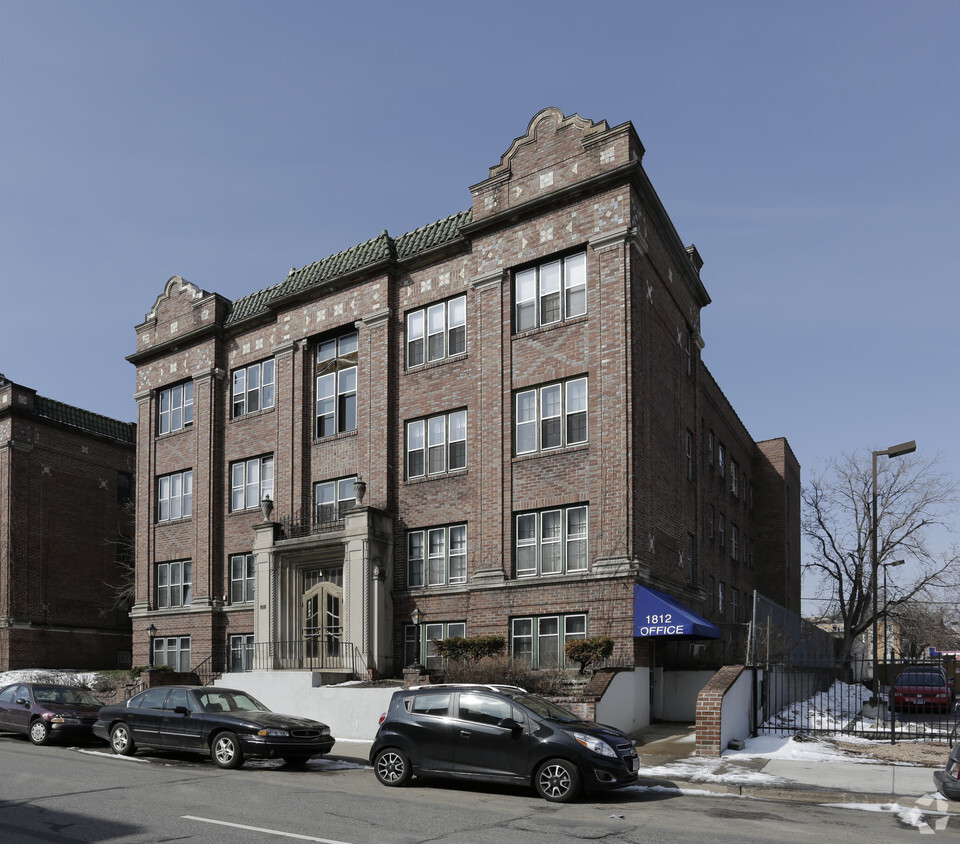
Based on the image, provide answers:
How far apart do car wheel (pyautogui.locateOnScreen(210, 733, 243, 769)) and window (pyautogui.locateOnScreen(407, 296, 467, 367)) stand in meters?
13.4

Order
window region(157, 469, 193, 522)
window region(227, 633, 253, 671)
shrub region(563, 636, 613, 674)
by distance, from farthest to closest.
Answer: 1. window region(157, 469, 193, 522)
2. window region(227, 633, 253, 671)
3. shrub region(563, 636, 613, 674)

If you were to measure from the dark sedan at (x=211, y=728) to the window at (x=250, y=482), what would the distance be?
13.0m

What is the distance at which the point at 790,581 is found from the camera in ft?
157

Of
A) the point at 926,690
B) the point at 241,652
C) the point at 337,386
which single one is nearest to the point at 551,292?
the point at 337,386

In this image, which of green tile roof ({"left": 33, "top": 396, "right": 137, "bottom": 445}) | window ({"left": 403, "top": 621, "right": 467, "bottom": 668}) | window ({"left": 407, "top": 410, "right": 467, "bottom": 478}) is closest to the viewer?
window ({"left": 403, "top": 621, "right": 467, "bottom": 668})

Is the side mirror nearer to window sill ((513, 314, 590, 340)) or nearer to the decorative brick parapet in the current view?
the decorative brick parapet

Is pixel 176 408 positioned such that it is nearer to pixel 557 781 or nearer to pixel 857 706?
pixel 857 706

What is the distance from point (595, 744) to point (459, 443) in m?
14.3

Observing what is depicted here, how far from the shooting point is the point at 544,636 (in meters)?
23.9

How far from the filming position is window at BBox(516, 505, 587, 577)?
24.0m

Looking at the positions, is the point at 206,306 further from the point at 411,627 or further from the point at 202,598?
the point at 411,627

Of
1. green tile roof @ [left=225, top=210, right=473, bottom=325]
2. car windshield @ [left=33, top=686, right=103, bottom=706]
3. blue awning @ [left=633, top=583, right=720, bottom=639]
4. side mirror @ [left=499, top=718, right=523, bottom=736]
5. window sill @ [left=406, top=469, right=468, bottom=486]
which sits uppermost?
green tile roof @ [left=225, top=210, right=473, bottom=325]

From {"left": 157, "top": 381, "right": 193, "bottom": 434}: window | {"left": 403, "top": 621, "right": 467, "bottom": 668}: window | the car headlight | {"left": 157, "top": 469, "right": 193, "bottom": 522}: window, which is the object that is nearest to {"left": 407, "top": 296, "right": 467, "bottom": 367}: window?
{"left": 403, "top": 621, "right": 467, "bottom": 668}: window

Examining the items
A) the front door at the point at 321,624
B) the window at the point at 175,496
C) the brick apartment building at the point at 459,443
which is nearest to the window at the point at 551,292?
the brick apartment building at the point at 459,443
